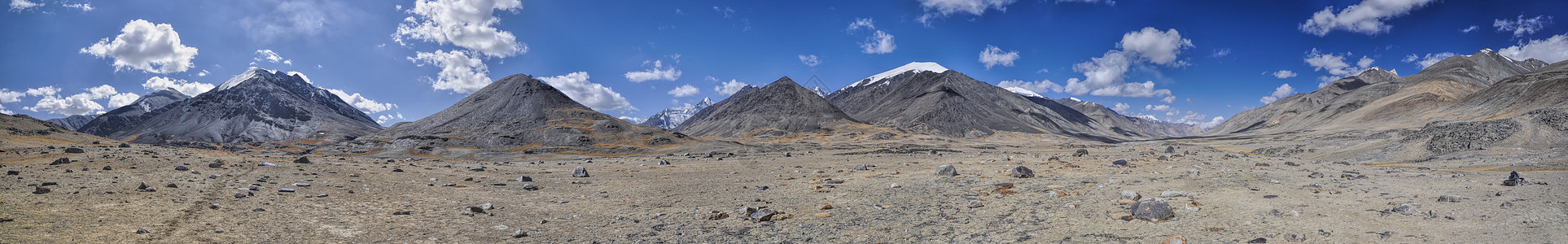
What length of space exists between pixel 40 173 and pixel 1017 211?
22.3 meters

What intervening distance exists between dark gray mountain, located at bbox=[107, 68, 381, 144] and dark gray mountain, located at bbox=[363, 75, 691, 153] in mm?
32278

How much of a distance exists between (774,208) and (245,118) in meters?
181

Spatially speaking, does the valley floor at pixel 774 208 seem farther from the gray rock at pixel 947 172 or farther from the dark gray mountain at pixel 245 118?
the dark gray mountain at pixel 245 118

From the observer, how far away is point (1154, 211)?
967cm

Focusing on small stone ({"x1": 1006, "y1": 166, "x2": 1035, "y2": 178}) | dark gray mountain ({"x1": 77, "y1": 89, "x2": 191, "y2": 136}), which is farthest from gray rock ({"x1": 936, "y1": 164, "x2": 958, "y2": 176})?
dark gray mountain ({"x1": 77, "y1": 89, "x2": 191, "y2": 136})

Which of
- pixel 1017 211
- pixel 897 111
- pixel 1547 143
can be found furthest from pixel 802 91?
pixel 1017 211

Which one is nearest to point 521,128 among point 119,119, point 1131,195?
point 1131,195

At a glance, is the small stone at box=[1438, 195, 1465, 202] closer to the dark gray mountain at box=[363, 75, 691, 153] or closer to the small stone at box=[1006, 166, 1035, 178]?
the small stone at box=[1006, 166, 1035, 178]

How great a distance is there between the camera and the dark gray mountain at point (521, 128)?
7844 cm

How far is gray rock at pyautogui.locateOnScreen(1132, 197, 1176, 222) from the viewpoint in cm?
950

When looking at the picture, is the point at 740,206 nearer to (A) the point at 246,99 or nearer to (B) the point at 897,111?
(B) the point at 897,111

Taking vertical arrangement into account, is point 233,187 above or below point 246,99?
below

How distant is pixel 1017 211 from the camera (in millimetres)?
11453

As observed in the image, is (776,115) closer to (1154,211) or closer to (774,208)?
(774,208)
